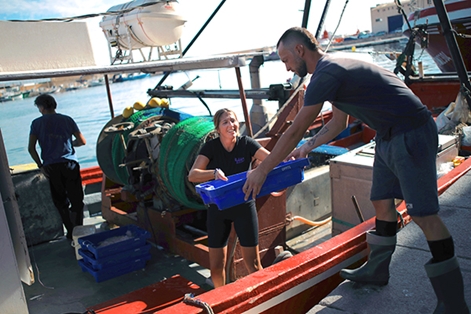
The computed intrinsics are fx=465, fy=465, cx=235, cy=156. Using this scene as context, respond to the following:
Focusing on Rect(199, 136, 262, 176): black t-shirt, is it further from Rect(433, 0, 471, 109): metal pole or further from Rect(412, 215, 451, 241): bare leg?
Rect(433, 0, 471, 109): metal pole

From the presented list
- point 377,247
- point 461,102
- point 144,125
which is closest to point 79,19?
point 144,125

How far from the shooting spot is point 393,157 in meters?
2.77

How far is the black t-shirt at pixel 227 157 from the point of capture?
3891mm

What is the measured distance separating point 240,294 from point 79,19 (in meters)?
3.16

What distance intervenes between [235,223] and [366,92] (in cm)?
166

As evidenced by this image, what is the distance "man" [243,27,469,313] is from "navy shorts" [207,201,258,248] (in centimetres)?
90

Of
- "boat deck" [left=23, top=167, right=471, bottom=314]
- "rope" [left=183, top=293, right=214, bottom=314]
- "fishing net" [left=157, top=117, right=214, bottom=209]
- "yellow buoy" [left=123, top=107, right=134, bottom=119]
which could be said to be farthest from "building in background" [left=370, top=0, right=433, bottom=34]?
"rope" [left=183, top=293, right=214, bottom=314]

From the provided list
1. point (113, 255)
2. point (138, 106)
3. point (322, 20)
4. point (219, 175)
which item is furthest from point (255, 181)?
point (322, 20)

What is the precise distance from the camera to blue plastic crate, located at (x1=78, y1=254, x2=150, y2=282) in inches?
194

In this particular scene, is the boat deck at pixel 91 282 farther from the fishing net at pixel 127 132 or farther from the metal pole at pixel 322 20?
the metal pole at pixel 322 20

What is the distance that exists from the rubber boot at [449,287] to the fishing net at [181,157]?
287cm

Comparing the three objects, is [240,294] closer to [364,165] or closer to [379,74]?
[379,74]

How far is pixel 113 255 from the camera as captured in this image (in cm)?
500

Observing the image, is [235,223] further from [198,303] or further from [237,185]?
[198,303]
